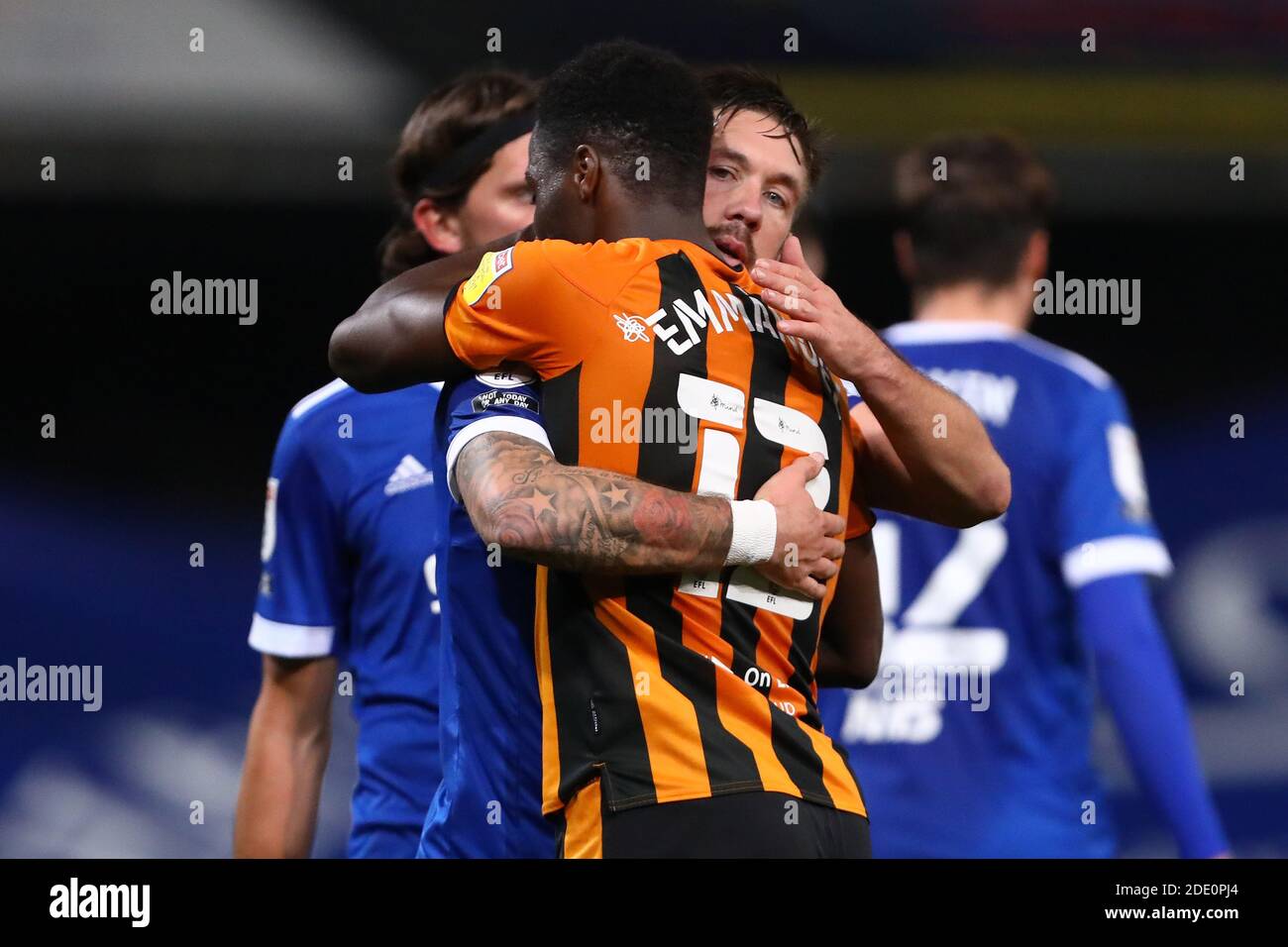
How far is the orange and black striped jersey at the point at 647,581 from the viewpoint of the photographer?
2.22 m

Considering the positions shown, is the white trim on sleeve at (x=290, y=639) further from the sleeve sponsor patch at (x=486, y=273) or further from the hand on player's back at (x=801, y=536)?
the hand on player's back at (x=801, y=536)

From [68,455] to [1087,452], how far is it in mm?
3780

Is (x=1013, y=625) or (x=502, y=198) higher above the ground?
(x=502, y=198)

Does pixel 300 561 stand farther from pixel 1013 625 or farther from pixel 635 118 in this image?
pixel 1013 625

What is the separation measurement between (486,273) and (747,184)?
2.36 ft

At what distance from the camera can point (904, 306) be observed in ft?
20.1

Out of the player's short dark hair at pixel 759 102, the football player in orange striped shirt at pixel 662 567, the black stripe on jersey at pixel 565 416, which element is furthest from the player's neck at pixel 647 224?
the player's short dark hair at pixel 759 102

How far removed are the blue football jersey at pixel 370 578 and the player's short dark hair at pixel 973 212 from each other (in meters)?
1.57

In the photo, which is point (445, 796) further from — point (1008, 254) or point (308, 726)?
point (1008, 254)

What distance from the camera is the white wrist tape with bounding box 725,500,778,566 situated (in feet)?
7.32

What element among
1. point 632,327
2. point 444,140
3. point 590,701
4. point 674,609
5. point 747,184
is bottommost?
point 590,701

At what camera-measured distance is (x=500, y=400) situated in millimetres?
2268

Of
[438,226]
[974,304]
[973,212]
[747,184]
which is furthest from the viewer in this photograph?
[973,212]

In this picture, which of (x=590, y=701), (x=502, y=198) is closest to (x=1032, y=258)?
(x=502, y=198)
